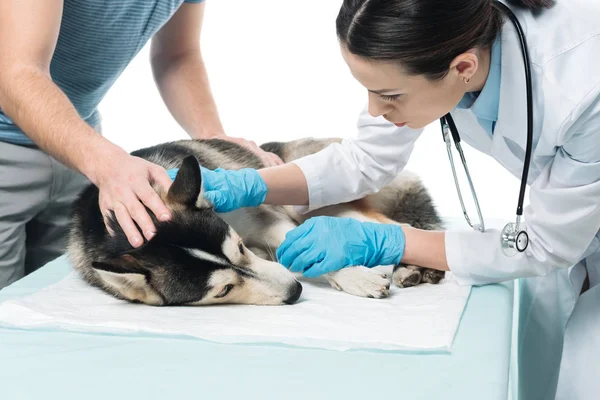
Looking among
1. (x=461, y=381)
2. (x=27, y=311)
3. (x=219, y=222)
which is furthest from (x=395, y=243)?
(x=27, y=311)

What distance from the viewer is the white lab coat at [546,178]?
176 cm

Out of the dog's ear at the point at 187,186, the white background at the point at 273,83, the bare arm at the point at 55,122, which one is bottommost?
the white background at the point at 273,83

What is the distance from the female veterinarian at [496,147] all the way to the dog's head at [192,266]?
0.50 feet

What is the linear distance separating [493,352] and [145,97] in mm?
4431

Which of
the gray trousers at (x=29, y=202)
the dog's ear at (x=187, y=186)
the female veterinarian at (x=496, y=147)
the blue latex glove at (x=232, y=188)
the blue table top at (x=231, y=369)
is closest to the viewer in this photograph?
the blue table top at (x=231, y=369)

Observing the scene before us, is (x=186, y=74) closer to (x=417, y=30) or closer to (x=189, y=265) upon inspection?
(x=189, y=265)

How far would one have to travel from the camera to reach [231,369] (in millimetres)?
1470

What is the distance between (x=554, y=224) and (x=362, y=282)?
Result: 1.91 feet

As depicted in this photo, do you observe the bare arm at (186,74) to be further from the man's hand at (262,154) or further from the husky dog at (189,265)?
the husky dog at (189,265)

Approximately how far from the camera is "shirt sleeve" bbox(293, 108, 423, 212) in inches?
94.0

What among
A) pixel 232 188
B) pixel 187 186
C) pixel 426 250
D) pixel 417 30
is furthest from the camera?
pixel 232 188

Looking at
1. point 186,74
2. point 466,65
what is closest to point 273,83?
point 186,74

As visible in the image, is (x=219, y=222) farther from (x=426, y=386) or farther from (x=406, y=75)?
(x=426, y=386)

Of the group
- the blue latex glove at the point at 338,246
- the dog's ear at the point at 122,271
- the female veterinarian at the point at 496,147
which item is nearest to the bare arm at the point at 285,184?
the female veterinarian at the point at 496,147
